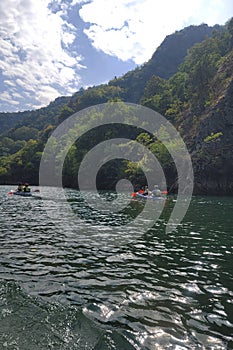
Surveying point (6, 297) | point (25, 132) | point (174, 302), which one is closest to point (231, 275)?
point (174, 302)

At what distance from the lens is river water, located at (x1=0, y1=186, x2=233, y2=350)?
21.2 feet

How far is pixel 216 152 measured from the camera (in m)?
60.0

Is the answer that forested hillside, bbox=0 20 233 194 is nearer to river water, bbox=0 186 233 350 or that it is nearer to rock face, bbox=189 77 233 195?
rock face, bbox=189 77 233 195

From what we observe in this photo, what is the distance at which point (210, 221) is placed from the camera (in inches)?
935

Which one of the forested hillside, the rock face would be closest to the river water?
the rock face

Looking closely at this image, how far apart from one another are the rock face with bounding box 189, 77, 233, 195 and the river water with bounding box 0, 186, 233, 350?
44370 millimetres

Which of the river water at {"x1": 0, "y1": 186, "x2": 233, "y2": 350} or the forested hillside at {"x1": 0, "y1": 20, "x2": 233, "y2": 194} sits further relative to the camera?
the forested hillside at {"x1": 0, "y1": 20, "x2": 233, "y2": 194}

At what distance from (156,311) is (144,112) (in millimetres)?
95343

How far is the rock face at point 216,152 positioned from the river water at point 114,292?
44370mm

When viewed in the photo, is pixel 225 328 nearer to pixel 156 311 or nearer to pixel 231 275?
pixel 156 311

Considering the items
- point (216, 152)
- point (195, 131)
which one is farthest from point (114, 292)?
point (195, 131)

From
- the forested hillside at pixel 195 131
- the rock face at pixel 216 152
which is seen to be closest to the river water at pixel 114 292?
the rock face at pixel 216 152

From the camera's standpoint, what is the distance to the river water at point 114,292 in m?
6.46

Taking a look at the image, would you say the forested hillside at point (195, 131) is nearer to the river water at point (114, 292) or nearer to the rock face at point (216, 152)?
the rock face at point (216, 152)
